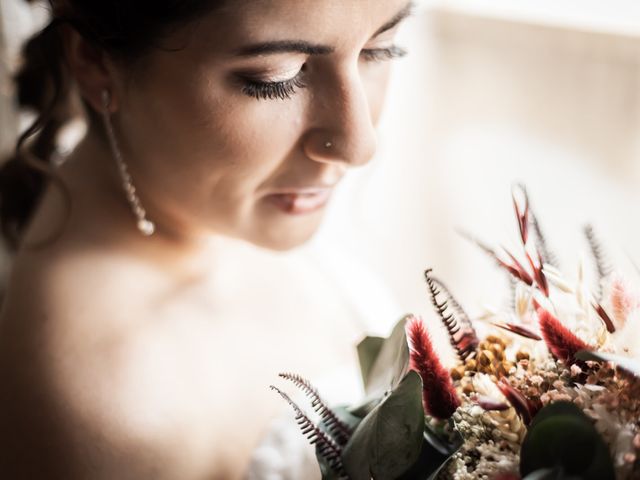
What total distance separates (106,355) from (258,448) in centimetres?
23

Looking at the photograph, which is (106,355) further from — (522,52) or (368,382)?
(522,52)

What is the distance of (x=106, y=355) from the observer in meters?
0.92

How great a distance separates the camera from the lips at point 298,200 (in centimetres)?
93

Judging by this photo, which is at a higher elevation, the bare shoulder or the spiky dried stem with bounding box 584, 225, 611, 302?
the spiky dried stem with bounding box 584, 225, 611, 302

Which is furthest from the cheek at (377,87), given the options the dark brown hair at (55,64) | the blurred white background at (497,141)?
the blurred white background at (497,141)

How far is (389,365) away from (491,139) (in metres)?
1.19

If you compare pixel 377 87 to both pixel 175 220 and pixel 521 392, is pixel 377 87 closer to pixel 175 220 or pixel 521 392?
pixel 175 220

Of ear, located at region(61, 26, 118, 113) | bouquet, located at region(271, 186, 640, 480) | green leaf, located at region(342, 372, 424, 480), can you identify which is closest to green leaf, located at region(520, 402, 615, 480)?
bouquet, located at region(271, 186, 640, 480)

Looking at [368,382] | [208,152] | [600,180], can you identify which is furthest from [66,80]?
[600,180]

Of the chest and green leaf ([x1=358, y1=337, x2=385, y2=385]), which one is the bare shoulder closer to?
the chest

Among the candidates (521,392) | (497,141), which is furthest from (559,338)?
(497,141)

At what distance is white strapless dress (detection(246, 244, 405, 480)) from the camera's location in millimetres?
894

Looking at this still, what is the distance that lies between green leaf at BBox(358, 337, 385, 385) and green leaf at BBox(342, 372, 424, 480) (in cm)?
14

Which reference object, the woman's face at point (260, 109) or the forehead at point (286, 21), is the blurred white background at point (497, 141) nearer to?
the woman's face at point (260, 109)
